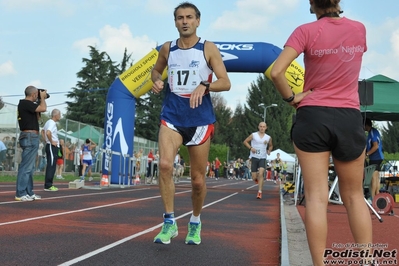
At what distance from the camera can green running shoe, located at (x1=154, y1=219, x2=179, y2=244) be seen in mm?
5930

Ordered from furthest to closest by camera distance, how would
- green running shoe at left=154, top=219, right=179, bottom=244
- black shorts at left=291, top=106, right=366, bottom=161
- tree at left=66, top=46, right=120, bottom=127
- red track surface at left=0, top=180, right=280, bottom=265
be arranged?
tree at left=66, top=46, right=120, bottom=127
green running shoe at left=154, top=219, right=179, bottom=244
red track surface at left=0, top=180, right=280, bottom=265
black shorts at left=291, top=106, right=366, bottom=161

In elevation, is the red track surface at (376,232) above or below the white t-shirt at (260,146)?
below

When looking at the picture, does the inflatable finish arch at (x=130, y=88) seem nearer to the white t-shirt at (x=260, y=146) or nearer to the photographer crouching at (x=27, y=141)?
the white t-shirt at (x=260, y=146)

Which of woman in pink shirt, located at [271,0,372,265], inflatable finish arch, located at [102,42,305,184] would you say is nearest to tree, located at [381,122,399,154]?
inflatable finish arch, located at [102,42,305,184]

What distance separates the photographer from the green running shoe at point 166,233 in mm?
5930

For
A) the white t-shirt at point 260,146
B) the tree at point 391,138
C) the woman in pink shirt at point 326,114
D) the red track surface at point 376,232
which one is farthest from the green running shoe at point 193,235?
the tree at point 391,138

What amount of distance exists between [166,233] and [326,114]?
8.03ft

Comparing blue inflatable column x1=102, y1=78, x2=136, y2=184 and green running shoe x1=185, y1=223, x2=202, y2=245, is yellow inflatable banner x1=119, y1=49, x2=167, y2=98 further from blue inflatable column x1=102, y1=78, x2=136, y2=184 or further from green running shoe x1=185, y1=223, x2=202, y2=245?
green running shoe x1=185, y1=223, x2=202, y2=245

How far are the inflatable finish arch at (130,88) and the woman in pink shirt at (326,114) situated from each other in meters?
13.9

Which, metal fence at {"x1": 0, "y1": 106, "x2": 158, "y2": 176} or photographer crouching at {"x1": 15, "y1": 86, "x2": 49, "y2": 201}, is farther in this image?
metal fence at {"x1": 0, "y1": 106, "x2": 158, "y2": 176}

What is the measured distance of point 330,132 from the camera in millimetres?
4027

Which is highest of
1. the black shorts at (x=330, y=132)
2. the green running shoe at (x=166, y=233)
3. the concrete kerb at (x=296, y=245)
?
the black shorts at (x=330, y=132)

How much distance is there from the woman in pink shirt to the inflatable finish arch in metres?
13.9

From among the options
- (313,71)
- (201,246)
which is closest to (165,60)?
(201,246)
